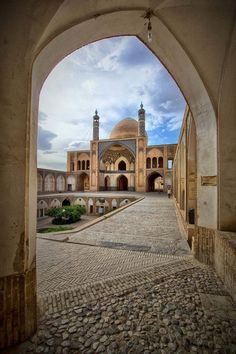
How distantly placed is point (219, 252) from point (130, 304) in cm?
157

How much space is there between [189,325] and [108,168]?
28652 mm

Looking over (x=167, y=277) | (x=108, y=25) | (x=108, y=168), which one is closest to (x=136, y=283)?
(x=167, y=277)

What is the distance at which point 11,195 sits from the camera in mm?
1529

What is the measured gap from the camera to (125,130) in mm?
27062

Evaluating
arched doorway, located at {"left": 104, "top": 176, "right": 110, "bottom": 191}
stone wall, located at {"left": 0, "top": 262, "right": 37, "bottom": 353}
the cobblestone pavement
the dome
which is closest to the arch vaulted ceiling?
the cobblestone pavement

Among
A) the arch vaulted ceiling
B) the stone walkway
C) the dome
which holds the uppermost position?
the dome

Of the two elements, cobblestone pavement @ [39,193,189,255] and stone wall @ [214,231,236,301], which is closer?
stone wall @ [214,231,236,301]

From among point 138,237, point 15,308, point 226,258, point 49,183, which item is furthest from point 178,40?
point 49,183

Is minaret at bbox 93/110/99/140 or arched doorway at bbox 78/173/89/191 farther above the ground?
minaret at bbox 93/110/99/140

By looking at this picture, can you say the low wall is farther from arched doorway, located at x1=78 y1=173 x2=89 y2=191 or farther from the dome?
arched doorway, located at x1=78 y1=173 x2=89 y2=191

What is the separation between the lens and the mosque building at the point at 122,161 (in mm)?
24516

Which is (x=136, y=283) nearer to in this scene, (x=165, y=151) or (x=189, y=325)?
(x=189, y=325)

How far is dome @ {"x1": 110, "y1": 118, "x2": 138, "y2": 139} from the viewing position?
26875mm

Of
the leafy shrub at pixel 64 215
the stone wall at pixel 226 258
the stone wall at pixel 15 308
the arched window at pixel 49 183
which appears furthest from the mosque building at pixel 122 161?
the stone wall at pixel 15 308
